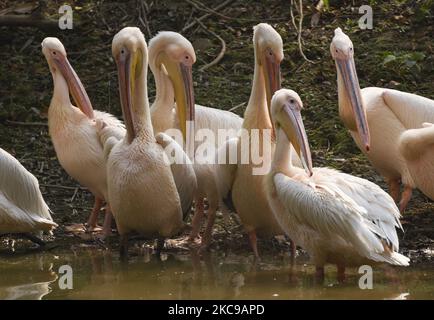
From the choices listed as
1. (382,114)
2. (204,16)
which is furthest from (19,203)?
(204,16)

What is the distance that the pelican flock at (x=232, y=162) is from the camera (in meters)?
7.33

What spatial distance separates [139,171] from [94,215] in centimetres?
121

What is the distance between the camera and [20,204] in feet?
28.9

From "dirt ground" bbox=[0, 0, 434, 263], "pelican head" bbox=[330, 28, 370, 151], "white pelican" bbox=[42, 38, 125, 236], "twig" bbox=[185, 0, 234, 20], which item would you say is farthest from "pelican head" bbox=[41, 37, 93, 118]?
"twig" bbox=[185, 0, 234, 20]

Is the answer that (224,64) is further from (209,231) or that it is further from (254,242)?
A: (254,242)

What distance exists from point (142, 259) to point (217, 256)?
1.92ft

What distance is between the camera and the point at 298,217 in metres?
7.34

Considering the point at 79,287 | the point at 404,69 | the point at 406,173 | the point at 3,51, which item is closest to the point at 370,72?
the point at 404,69

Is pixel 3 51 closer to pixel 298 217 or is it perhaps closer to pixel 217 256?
pixel 217 256

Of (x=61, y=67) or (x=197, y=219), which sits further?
(x=61, y=67)

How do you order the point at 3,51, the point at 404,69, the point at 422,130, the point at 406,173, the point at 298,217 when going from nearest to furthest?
the point at 298,217 → the point at 422,130 → the point at 406,173 → the point at 404,69 → the point at 3,51

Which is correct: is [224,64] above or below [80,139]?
above

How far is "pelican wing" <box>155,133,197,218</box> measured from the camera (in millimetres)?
8352

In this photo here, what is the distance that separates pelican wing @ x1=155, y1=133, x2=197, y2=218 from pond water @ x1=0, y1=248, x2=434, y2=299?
0.48m
